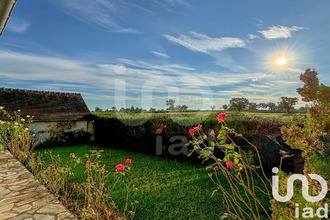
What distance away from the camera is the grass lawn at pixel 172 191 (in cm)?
389

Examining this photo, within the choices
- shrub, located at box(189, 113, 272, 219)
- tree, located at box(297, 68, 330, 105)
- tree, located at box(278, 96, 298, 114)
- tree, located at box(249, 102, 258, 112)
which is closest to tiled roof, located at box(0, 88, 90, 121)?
tree, located at box(249, 102, 258, 112)

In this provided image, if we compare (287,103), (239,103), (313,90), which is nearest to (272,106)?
(287,103)

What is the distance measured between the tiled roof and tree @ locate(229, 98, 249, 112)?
35.0 ft

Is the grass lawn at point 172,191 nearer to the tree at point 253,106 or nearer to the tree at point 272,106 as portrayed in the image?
the tree at point 253,106

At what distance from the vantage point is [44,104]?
1348cm

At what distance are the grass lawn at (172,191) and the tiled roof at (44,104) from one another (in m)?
7.57

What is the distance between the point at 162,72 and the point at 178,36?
2.21m

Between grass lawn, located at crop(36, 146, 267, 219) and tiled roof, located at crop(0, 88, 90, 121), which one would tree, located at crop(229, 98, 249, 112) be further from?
tiled roof, located at crop(0, 88, 90, 121)

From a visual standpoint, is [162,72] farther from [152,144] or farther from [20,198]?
[20,198]

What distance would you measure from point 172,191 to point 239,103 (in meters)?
5.94

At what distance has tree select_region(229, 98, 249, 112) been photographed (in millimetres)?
8881

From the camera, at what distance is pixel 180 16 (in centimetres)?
797

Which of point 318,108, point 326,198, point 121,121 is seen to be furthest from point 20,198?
point 121,121

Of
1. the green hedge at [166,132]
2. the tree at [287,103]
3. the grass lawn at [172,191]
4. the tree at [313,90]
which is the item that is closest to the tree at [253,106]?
the tree at [287,103]
